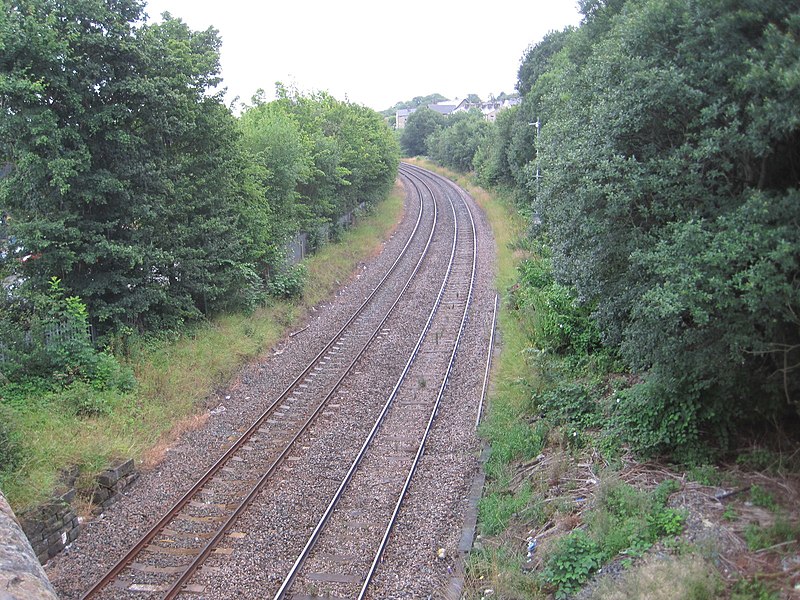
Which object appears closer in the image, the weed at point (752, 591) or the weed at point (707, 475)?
the weed at point (752, 591)

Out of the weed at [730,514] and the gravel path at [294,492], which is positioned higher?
the weed at [730,514]

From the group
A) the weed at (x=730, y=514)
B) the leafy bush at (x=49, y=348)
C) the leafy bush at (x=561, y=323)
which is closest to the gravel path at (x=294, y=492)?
the leafy bush at (x=561, y=323)

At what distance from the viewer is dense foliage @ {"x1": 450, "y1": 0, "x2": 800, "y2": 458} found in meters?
6.80

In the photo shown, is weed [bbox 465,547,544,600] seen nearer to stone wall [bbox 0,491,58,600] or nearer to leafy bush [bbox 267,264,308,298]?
stone wall [bbox 0,491,58,600]

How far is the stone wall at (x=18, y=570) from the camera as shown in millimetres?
6157

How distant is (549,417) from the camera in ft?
39.7

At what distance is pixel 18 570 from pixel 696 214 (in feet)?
28.6

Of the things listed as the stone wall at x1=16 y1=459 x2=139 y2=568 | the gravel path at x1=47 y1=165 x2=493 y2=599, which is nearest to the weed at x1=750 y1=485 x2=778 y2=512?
the gravel path at x1=47 y1=165 x2=493 y2=599

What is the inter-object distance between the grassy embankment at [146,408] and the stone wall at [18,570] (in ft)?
6.35

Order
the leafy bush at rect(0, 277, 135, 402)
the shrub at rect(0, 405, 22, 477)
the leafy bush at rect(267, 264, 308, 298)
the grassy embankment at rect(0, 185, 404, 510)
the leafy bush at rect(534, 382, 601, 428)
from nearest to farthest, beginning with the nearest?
1. the shrub at rect(0, 405, 22, 477)
2. the grassy embankment at rect(0, 185, 404, 510)
3. the leafy bush at rect(534, 382, 601, 428)
4. the leafy bush at rect(0, 277, 135, 402)
5. the leafy bush at rect(267, 264, 308, 298)

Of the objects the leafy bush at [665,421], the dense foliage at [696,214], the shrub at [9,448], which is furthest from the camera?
the shrub at [9,448]

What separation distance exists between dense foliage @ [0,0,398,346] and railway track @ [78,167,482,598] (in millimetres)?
4065

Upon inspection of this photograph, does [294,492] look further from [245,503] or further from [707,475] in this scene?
[707,475]

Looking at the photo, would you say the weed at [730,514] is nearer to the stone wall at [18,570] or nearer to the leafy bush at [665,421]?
the leafy bush at [665,421]
